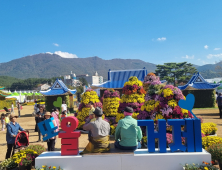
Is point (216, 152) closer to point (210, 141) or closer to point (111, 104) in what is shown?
point (210, 141)

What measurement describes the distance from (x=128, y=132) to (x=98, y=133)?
715 millimetres

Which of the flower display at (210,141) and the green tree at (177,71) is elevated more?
the green tree at (177,71)

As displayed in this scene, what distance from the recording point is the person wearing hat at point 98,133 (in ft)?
14.9

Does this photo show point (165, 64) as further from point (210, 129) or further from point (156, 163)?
point (156, 163)

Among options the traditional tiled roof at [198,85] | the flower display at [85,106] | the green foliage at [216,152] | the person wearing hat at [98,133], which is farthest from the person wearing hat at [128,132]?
the traditional tiled roof at [198,85]

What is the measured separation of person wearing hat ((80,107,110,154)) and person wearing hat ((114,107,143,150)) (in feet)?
1.07

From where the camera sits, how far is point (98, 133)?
453 cm

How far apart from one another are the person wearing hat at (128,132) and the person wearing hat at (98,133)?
0.33 m

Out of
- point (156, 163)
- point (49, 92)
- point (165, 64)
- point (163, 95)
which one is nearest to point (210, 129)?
point (163, 95)

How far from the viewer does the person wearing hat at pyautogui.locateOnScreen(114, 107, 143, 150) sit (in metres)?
4.54

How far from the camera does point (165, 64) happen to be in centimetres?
6238

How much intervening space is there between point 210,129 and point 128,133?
496 cm

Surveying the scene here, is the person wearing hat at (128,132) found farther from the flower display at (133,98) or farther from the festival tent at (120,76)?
the festival tent at (120,76)

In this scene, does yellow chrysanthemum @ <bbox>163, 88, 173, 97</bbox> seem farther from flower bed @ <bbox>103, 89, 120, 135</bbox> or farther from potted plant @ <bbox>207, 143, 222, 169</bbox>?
flower bed @ <bbox>103, 89, 120, 135</bbox>
